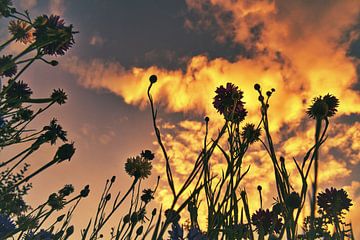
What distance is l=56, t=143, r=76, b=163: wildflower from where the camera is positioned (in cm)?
232

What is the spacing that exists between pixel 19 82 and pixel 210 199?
9.02 ft

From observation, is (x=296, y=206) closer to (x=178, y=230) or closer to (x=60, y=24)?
Result: (x=178, y=230)

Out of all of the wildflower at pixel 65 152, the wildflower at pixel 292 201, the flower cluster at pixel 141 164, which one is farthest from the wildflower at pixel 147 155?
the wildflower at pixel 292 201

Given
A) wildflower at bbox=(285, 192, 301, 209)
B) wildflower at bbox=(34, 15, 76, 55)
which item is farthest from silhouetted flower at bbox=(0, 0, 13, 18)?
wildflower at bbox=(285, 192, 301, 209)

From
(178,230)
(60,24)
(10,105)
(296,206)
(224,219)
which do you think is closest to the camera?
(296,206)

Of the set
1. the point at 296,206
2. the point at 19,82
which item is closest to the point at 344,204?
the point at 296,206

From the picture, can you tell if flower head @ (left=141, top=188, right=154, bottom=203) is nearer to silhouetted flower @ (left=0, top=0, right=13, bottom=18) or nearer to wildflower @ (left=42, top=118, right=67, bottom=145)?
wildflower @ (left=42, top=118, right=67, bottom=145)

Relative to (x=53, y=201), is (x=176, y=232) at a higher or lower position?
lower

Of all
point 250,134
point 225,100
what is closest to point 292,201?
point 250,134

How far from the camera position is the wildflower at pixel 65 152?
2.32 metres

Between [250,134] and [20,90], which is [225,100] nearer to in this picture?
[250,134]

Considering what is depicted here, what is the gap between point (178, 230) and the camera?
2211mm

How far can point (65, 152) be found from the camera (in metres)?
2.41

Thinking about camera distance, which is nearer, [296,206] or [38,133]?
[296,206]
